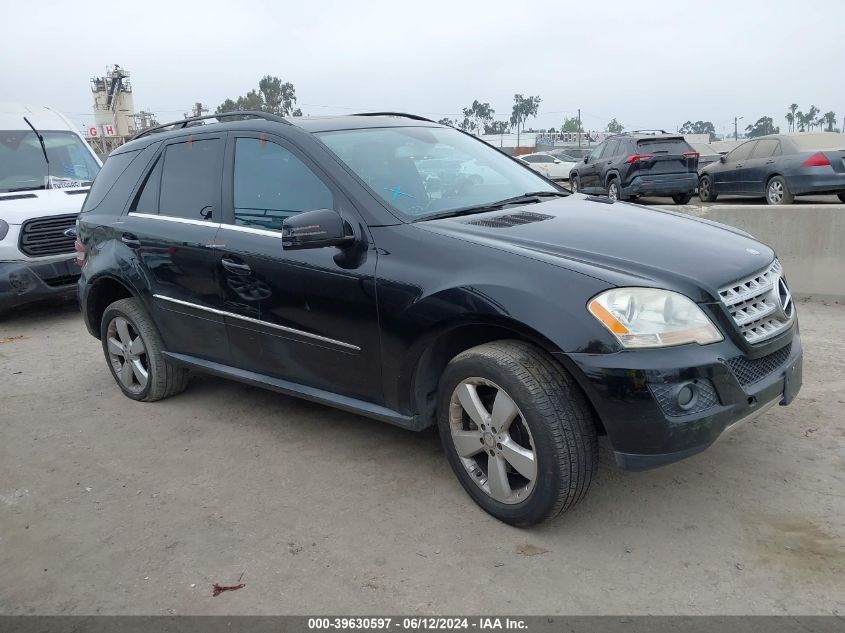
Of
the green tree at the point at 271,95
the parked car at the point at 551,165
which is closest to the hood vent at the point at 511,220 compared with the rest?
the parked car at the point at 551,165

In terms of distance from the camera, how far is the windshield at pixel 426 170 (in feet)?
12.3

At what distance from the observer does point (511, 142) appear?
248ft

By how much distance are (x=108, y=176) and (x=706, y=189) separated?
13322 mm

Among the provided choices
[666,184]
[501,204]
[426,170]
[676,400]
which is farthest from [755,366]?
[666,184]

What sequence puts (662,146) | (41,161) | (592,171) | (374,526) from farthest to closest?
(592,171)
(662,146)
(41,161)
(374,526)

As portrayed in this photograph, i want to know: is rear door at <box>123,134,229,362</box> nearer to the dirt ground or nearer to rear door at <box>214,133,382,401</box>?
rear door at <box>214,133,382,401</box>

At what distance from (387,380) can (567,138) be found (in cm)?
7119

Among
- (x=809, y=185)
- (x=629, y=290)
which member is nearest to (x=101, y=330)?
(x=629, y=290)

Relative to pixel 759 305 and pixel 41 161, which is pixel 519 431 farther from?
pixel 41 161

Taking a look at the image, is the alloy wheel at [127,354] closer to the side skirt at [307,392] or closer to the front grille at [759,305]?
the side skirt at [307,392]

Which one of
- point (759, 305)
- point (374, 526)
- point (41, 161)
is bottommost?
point (374, 526)

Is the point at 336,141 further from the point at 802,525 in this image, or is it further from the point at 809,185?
the point at 809,185

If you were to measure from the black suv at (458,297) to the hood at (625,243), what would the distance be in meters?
0.01

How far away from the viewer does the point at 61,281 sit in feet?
25.9
